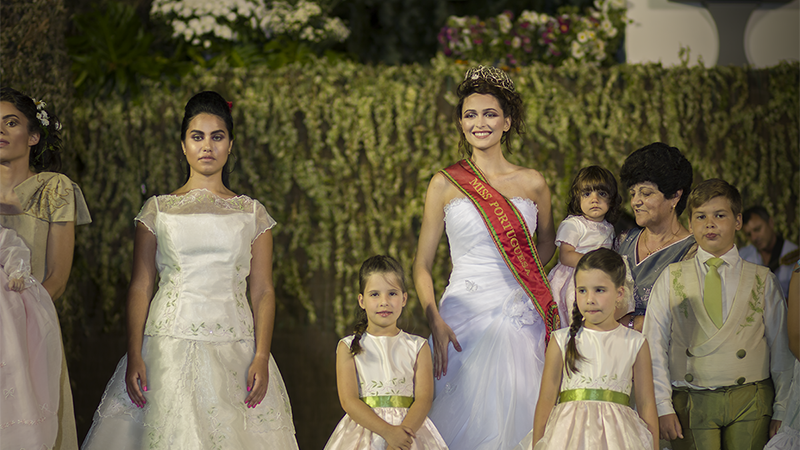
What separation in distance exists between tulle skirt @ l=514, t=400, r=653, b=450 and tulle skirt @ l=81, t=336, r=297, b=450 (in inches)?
41.3

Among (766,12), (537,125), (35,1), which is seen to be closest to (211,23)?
(35,1)

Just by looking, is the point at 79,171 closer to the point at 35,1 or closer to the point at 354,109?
the point at 35,1

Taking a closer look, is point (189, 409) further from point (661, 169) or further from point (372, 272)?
point (661, 169)

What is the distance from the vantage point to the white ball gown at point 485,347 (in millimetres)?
2848

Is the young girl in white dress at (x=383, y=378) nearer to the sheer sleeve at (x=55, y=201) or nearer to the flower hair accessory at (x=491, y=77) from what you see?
the flower hair accessory at (x=491, y=77)

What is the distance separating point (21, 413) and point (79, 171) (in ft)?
8.75

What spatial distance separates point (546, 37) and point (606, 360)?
3.78m

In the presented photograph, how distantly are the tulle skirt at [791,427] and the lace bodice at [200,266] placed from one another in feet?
6.47

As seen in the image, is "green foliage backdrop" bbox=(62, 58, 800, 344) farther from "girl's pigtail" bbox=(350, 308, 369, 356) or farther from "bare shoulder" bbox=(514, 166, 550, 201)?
"girl's pigtail" bbox=(350, 308, 369, 356)

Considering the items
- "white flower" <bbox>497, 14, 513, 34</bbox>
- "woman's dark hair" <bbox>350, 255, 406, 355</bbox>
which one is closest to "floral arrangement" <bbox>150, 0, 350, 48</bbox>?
"white flower" <bbox>497, 14, 513, 34</bbox>

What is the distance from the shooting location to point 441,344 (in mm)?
2939

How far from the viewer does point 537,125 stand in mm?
4836

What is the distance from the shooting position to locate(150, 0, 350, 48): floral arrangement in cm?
555

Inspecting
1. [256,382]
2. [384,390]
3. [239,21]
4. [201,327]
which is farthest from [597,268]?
[239,21]
